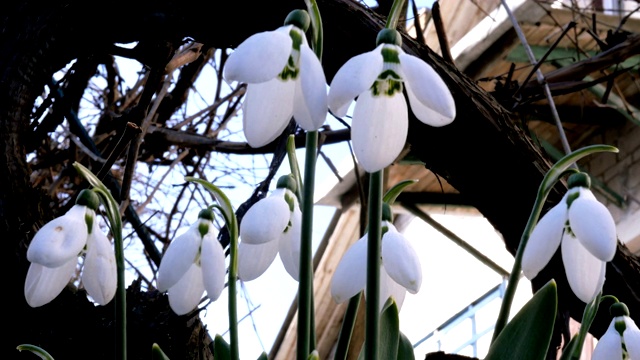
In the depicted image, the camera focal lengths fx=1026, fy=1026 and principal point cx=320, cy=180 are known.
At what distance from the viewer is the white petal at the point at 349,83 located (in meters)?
0.71

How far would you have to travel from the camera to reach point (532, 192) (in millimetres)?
1250

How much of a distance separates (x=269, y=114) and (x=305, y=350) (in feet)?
0.68

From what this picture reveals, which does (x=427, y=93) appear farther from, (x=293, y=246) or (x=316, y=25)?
(x=293, y=246)

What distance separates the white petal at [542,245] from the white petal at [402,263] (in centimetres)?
9

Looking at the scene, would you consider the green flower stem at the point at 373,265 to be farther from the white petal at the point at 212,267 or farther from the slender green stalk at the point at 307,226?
the white petal at the point at 212,267

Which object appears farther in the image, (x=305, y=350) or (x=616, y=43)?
(x=616, y=43)

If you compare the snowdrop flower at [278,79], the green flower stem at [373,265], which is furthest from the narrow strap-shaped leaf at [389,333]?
the snowdrop flower at [278,79]

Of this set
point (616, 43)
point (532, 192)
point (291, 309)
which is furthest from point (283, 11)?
point (291, 309)

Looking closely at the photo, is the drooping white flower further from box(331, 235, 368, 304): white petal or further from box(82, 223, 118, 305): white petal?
box(82, 223, 118, 305): white petal

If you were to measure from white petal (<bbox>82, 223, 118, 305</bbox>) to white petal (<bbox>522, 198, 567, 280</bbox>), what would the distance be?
36 cm

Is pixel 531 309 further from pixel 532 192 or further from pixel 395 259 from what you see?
pixel 532 192

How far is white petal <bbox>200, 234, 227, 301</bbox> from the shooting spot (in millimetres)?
887

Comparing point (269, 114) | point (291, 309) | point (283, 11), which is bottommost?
point (269, 114)

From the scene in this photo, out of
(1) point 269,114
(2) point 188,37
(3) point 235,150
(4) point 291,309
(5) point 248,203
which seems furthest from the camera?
(4) point 291,309
